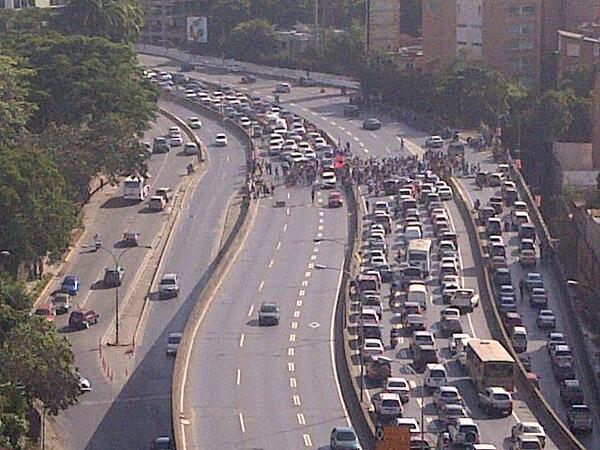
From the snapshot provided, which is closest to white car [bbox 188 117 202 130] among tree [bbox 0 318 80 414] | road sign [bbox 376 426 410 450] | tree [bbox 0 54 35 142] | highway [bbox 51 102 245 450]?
highway [bbox 51 102 245 450]

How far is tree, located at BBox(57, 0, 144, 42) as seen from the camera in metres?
109

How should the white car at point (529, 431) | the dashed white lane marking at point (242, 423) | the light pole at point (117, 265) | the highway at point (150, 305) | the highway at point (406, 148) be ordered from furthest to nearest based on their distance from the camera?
the light pole at point (117, 265) < the highway at point (150, 305) < the highway at point (406, 148) < the dashed white lane marking at point (242, 423) < the white car at point (529, 431)

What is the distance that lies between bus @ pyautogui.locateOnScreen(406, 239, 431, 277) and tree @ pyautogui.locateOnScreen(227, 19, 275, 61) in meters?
60.0

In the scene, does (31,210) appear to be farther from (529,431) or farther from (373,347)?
(529,431)

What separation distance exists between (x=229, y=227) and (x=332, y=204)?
4351 mm

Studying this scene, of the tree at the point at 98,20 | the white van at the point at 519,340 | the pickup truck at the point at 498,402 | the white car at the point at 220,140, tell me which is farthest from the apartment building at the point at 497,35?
the pickup truck at the point at 498,402

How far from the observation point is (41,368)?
4719cm

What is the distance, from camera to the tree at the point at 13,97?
76.1 metres

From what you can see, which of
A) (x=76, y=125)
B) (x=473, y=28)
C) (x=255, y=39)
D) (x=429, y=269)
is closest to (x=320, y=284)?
(x=429, y=269)

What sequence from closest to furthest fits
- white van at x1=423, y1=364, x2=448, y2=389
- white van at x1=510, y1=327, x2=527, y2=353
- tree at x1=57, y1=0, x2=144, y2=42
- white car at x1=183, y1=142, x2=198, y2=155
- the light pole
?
white van at x1=423, y1=364, x2=448, y2=389 → white van at x1=510, y1=327, x2=527, y2=353 → the light pole → white car at x1=183, y1=142, x2=198, y2=155 → tree at x1=57, y1=0, x2=144, y2=42

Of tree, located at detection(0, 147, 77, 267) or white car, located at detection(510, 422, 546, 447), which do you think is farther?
tree, located at detection(0, 147, 77, 267)

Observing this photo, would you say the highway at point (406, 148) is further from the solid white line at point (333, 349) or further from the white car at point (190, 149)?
the white car at point (190, 149)

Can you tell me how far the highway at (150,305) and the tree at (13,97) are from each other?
4947mm

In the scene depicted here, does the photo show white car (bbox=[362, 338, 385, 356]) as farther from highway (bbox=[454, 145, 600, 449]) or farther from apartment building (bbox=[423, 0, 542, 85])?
apartment building (bbox=[423, 0, 542, 85])
